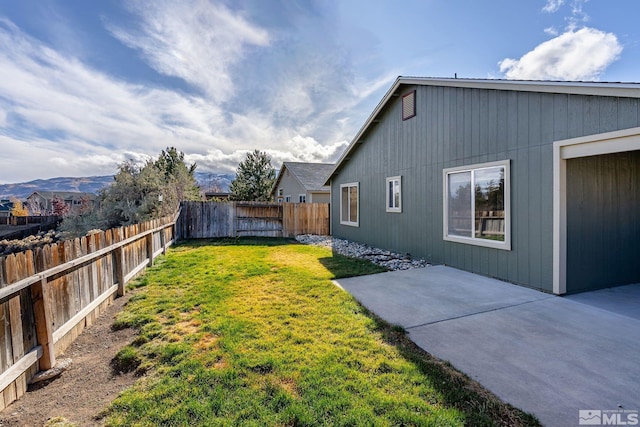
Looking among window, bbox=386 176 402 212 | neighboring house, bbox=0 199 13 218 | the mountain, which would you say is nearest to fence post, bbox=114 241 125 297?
window, bbox=386 176 402 212

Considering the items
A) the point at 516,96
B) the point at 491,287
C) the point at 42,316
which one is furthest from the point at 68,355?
the point at 516,96

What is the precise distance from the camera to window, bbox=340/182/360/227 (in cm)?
1148

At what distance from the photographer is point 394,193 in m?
9.11

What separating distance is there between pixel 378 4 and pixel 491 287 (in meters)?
7.64

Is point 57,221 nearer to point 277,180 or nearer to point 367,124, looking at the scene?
point 277,180

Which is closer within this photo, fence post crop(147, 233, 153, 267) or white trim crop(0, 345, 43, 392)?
white trim crop(0, 345, 43, 392)

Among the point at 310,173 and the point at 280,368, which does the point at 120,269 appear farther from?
the point at 310,173

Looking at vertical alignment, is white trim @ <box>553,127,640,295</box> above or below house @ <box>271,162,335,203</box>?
below

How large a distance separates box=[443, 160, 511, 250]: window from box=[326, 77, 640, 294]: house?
0.07 feet

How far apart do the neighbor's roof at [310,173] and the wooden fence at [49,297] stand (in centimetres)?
1360

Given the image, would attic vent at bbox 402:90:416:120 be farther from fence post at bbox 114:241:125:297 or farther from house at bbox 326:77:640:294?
fence post at bbox 114:241:125:297

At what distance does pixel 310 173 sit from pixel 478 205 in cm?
1492

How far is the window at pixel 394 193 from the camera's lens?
8.80m

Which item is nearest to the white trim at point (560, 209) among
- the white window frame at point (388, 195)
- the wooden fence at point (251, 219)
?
the white window frame at point (388, 195)
